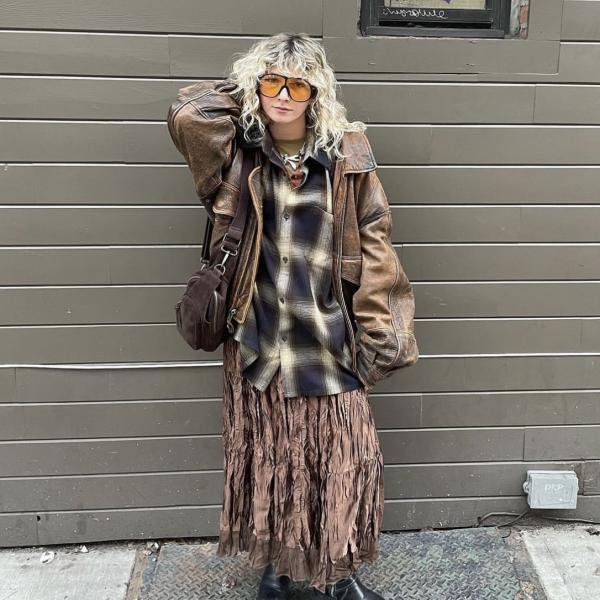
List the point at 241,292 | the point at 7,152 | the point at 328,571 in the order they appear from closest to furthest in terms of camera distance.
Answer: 1. the point at 241,292
2. the point at 328,571
3. the point at 7,152

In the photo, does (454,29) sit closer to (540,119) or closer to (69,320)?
(540,119)

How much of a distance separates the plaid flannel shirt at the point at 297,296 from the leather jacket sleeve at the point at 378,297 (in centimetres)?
10

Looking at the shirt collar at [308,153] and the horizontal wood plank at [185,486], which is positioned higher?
the shirt collar at [308,153]

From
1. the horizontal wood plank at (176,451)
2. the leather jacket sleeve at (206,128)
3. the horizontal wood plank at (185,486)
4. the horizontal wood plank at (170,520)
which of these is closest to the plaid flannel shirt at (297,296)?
the leather jacket sleeve at (206,128)

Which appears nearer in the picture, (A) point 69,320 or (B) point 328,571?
(B) point 328,571

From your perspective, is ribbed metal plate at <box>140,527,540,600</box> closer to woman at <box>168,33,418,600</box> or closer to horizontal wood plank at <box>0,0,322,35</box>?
woman at <box>168,33,418,600</box>

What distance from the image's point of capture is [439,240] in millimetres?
2768

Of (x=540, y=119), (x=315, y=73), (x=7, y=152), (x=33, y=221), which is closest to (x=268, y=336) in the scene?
(x=315, y=73)

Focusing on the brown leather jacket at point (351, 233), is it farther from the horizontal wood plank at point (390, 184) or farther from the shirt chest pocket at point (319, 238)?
the horizontal wood plank at point (390, 184)

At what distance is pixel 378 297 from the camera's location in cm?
218

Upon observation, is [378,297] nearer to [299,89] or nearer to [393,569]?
[299,89]

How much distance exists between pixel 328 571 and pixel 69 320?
1.44m

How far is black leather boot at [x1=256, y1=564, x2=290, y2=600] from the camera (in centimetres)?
254

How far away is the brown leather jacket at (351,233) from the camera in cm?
209
